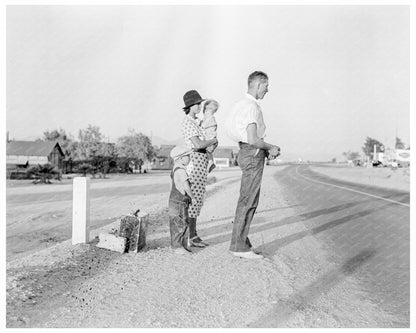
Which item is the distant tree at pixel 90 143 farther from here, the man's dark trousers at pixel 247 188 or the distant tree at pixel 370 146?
the distant tree at pixel 370 146

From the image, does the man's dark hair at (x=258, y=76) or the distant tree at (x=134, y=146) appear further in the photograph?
the distant tree at (x=134, y=146)

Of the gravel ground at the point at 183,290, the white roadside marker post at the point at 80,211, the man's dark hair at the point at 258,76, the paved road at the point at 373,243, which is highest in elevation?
the man's dark hair at the point at 258,76

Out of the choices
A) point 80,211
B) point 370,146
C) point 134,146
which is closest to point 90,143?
point 134,146

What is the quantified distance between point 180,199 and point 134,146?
6325 cm

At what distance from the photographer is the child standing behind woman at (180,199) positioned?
18.8 ft

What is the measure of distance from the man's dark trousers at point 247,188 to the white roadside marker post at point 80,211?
2227 mm

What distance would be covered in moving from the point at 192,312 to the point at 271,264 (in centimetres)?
184

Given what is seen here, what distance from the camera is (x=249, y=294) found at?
13.0 ft

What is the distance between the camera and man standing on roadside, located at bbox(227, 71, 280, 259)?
17.0ft

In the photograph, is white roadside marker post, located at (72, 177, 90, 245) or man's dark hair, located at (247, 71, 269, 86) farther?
white roadside marker post, located at (72, 177, 90, 245)

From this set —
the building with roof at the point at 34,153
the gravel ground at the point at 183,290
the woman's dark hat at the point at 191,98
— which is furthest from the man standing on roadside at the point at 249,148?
the building with roof at the point at 34,153

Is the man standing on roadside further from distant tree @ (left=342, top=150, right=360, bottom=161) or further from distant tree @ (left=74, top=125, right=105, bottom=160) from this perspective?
distant tree @ (left=342, top=150, right=360, bottom=161)

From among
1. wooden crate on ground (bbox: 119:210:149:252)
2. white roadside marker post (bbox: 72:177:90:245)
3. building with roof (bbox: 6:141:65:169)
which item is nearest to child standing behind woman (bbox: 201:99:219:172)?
wooden crate on ground (bbox: 119:210:149:252)

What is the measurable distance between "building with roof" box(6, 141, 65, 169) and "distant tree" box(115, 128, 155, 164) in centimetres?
921
